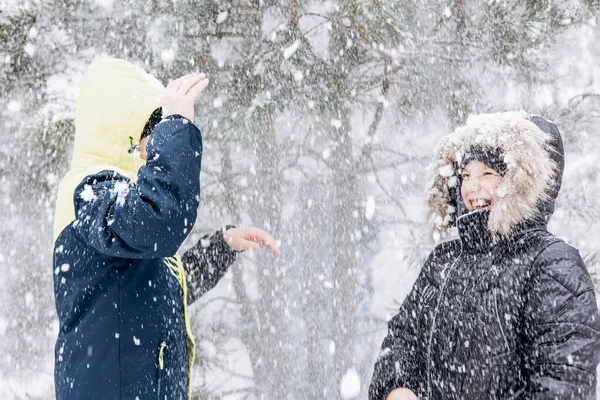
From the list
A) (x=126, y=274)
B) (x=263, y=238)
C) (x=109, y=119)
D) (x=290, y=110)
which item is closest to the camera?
(x=126, y=274)

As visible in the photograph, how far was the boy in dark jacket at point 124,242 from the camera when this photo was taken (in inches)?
65.2

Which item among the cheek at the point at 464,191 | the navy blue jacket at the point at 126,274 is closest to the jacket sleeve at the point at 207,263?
the navy blue jacket at the point at 126,274

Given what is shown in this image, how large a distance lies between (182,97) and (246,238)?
81cm

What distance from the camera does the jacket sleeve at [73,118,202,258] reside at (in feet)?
5.33

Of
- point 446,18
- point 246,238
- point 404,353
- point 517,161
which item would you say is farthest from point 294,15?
point 404,353

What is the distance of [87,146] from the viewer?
75.9 inches

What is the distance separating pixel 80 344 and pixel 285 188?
4534 mm

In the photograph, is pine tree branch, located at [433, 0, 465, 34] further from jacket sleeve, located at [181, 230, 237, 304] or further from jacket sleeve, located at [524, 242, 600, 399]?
jacket sleeve, located at [524, 242, 600, 399]

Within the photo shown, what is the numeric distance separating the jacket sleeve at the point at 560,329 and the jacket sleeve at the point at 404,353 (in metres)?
0.47

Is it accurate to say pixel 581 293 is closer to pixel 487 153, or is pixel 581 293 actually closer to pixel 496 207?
pixel 496 207

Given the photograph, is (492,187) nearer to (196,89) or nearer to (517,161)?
(517,161)

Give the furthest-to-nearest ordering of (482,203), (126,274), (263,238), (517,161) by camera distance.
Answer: (263,238) < (482,203) < (517,161) < (126,274)

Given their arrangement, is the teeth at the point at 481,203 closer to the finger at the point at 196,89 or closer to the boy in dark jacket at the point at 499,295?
the boy in dark jacket at the point at 499,295

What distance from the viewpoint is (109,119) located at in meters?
1.93
